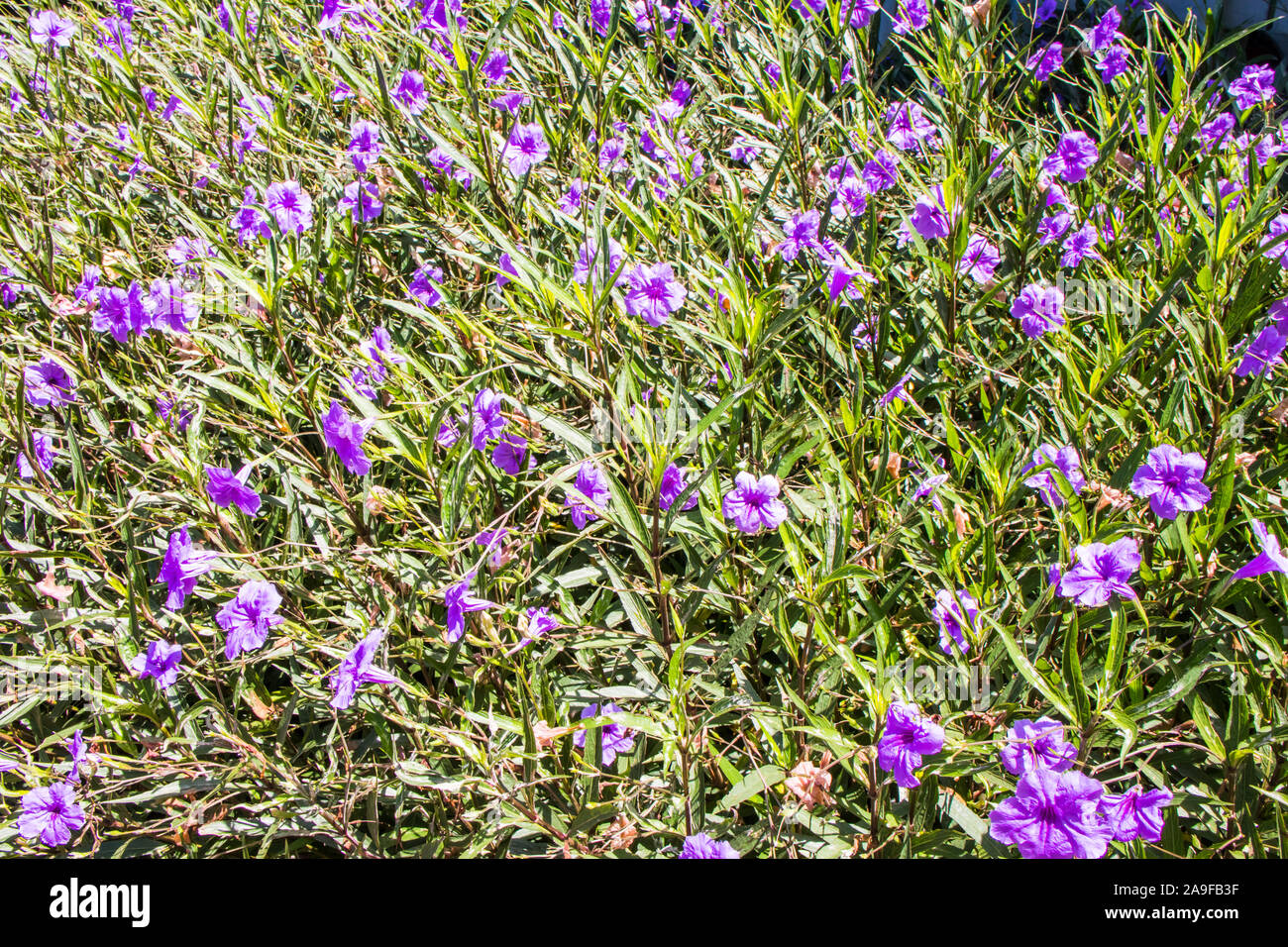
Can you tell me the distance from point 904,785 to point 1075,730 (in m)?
0.25

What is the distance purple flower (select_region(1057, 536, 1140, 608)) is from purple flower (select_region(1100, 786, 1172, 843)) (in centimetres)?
24

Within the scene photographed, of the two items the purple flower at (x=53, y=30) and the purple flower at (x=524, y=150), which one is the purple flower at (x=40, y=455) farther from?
the purple flower at (x=53, y=30)

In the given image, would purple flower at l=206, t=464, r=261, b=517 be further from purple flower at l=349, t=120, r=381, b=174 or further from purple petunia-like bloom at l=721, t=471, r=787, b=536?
purple flower at l=349, t=120, r=381, b=174

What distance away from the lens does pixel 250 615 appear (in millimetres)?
1354

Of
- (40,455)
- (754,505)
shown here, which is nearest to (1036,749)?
(754,505)

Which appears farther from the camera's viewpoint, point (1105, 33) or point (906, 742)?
point (1105, 33)

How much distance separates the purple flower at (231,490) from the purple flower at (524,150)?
3.21 feet

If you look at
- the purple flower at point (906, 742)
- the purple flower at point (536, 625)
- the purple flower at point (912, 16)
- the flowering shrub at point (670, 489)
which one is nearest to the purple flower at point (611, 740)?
the flowering shrub at point (670, 489)

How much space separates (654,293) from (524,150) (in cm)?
68

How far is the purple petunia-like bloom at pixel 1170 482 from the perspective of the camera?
1.19m

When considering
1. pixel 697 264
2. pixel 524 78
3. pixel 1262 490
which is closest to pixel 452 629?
pixel 697 264

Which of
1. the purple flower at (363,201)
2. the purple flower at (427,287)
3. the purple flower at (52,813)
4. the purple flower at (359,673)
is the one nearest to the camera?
the purple flower at (359,673)

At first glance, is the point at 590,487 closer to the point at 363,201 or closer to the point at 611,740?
the point at 611,740

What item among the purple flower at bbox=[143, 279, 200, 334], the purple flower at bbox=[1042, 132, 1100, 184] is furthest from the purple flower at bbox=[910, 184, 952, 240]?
the purple flower at bbox=[143, 279, 200, 334]
